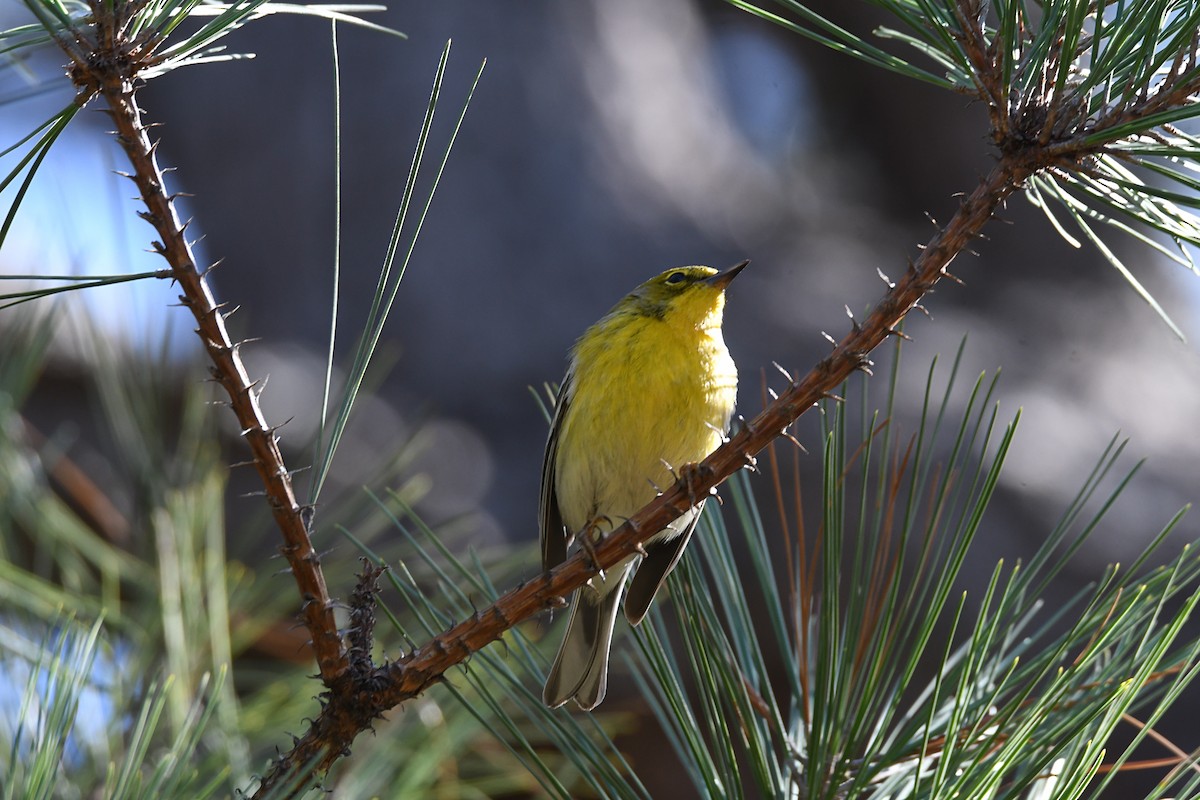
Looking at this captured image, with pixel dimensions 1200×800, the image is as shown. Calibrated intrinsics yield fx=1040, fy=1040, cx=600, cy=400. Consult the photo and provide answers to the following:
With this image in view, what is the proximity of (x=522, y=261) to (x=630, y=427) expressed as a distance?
1.73m

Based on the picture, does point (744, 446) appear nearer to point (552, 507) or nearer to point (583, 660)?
point (583, 660)

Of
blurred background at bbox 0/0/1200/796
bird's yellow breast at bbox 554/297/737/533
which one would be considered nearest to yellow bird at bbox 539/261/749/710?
bird's yellow breast at bbox 554/297/737/533

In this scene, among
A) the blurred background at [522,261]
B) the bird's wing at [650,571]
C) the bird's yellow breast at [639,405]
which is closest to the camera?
the bird's wing at [650,571]

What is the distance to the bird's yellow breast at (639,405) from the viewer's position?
2312 mm

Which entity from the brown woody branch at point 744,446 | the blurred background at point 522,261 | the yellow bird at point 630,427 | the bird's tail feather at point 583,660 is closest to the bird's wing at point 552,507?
the yellow bird at point 630,427

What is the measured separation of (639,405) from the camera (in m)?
2.32

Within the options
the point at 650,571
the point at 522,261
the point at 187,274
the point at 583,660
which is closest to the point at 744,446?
the point at 187,274

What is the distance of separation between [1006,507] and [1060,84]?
109 inches

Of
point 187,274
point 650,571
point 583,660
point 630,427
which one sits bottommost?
point 583,660

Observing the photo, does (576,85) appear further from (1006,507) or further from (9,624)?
(9,624)

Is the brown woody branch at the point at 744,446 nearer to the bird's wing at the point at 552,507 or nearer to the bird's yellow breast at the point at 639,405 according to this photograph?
the bird's yellow breast at the point at 639,405

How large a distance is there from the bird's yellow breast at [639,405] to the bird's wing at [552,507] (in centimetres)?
3

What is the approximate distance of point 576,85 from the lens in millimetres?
4125

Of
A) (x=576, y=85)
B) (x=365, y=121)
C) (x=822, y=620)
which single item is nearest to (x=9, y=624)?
(x=822, y=620)
